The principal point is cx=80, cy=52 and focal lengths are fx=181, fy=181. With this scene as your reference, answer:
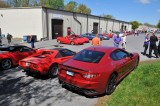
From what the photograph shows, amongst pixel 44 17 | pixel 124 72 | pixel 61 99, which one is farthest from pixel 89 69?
pixel 44 17

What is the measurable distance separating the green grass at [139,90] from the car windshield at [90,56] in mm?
1371

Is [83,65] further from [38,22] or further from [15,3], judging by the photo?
[15,3]

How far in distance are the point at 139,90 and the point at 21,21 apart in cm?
2809

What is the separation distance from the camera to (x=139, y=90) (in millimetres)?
6457

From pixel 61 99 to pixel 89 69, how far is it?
1400 millimetres

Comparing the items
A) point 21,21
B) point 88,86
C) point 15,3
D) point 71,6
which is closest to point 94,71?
point 88,86

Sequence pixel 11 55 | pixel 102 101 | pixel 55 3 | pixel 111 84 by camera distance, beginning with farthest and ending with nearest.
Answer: pixel 55 3, pixel 11 55, pixel 111 84, pixel 102 101

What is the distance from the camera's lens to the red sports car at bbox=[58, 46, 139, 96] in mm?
5738

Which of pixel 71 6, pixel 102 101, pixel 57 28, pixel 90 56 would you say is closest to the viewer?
pixel 102 101

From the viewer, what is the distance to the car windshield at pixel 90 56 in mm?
6441

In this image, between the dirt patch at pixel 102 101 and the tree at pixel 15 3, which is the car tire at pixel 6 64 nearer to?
the dirt patch at pixel 102 101

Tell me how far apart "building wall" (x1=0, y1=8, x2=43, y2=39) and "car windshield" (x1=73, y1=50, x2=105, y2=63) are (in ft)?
76.3

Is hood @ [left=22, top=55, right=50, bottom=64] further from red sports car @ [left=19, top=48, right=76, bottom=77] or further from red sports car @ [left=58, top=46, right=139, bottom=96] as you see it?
red sports car @ [left=58, top=46, right=139, bottom=96]

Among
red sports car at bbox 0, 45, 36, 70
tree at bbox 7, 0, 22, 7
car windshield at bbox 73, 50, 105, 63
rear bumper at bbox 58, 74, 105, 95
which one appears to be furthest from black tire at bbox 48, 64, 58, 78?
tree at bbox 7, 0, 22, 7
